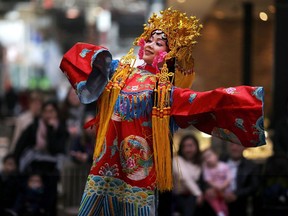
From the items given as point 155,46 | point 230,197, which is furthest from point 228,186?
point 155,46

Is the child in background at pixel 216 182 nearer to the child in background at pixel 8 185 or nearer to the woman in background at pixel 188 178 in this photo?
the woman in background at pixel 188 178

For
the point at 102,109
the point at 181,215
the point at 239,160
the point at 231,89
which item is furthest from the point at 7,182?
the point at 231,89

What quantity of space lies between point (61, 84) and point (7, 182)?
1406 centimetres

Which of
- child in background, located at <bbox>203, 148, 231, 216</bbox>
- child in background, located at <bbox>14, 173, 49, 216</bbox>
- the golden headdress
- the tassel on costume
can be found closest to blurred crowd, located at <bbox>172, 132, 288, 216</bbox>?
child in background, located at <bbox>203, 148, 231, 216</bbox>

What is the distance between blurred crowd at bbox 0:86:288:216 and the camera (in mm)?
10008

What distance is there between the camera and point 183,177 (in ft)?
33.3

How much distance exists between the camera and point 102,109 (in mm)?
6996

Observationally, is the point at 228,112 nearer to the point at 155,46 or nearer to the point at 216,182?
the point at 155,46

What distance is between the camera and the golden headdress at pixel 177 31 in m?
7.02

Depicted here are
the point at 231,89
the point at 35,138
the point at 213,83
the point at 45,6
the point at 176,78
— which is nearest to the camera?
the point at 231,89

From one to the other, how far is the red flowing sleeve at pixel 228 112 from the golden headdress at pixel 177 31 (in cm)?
36

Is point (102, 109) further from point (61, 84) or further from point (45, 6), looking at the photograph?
point (61, 84)

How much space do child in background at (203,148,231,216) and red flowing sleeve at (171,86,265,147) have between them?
3.40m

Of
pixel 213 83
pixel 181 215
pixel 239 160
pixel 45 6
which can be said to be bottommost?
pixel 181 215
